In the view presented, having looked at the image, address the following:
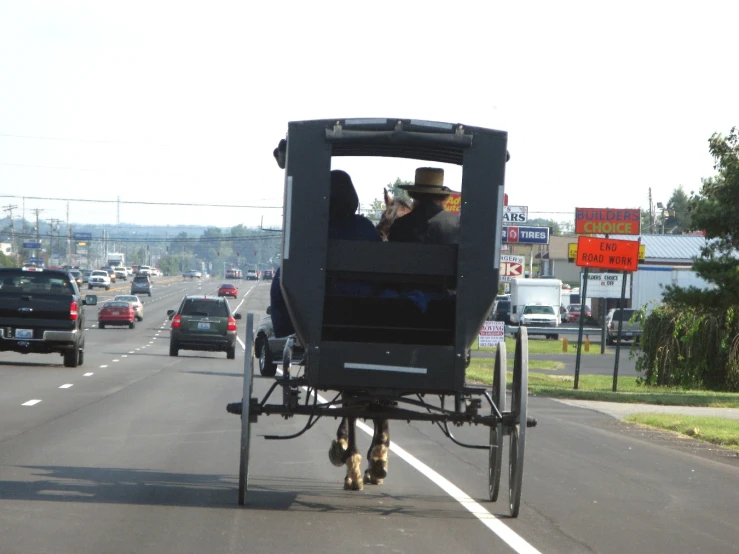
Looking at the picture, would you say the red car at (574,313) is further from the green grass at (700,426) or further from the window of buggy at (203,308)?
the green grass at (700,426)

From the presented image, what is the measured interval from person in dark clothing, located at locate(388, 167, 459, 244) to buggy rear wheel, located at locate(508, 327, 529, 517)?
89 cm

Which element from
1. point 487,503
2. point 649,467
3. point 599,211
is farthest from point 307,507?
point 599,211

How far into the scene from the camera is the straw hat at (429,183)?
8.56 m

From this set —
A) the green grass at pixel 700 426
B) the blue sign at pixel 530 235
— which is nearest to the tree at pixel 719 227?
the green grass at pixel 700 426

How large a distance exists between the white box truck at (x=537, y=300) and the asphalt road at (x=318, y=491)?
5031cm

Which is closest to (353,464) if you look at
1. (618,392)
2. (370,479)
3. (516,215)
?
(370,479)

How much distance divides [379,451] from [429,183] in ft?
6.82

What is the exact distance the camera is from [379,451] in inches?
352

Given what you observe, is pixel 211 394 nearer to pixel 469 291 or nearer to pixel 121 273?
pixel 469 291

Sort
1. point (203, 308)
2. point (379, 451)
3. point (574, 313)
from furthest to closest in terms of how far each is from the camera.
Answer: point (574, 313), point (203, 308), point (379, 451)

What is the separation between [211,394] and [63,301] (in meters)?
5.51

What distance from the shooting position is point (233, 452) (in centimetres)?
1160

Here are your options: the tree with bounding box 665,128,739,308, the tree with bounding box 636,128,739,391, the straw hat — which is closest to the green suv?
the tree with bounding box 636,128,739,391

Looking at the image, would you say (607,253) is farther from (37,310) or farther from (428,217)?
(428,217)
